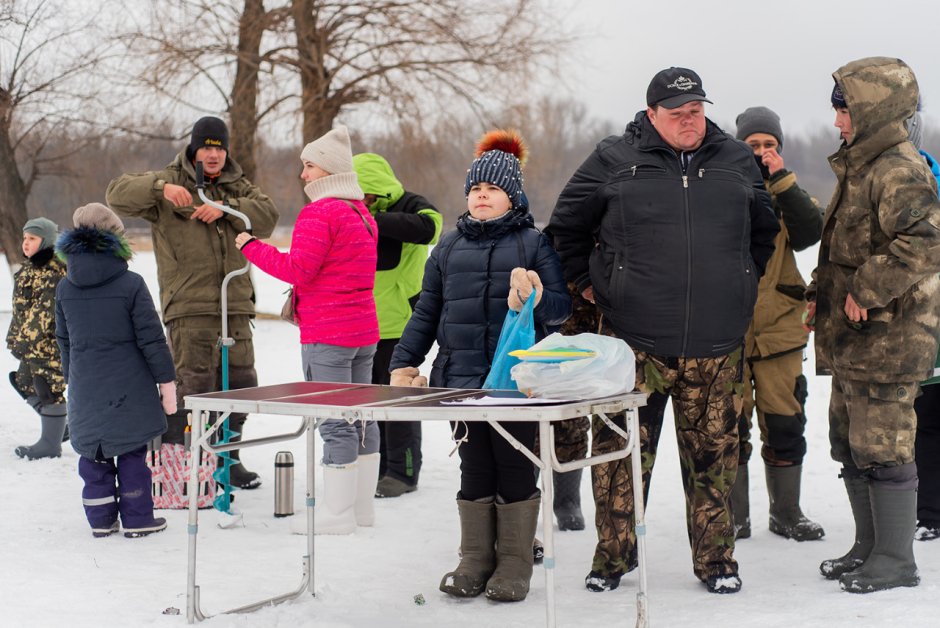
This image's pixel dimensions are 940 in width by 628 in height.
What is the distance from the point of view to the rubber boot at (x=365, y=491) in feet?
17.6

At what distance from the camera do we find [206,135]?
5.82 m

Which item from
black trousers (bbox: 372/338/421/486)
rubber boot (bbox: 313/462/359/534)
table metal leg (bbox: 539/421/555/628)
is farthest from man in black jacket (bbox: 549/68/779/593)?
black trousers (bbox: 372/338/421/486)

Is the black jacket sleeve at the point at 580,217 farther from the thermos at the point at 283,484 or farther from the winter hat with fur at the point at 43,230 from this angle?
the winter hat with fur at the point at 43,230

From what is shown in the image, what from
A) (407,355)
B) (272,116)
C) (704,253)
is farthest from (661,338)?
(272,116)

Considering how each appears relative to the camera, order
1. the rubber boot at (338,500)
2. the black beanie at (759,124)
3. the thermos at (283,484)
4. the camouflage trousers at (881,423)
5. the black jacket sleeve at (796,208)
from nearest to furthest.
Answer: the camouflage trousers at (881,423), the black jacket sleeve at (796,208), the black beanie at (759,124), the rubber boot at (338,500), the thermos at (283,484)

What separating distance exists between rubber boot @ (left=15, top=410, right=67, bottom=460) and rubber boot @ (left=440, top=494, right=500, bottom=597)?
3670mm

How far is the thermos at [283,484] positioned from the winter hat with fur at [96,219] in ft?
4.64

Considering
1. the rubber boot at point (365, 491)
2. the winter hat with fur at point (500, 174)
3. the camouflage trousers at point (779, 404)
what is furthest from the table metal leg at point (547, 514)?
the rubber boot at point (365, 491)

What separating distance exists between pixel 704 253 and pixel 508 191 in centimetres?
84

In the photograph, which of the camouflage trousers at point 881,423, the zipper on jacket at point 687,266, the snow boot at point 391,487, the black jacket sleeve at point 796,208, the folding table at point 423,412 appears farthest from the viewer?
the snow boot at point 391,487

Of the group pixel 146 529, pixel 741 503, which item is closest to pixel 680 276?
pixel 741 503

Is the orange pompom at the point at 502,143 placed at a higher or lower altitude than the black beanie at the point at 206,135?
lower

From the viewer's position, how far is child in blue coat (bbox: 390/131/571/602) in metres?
4.16

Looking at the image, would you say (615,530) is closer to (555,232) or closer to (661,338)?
(661,338)
